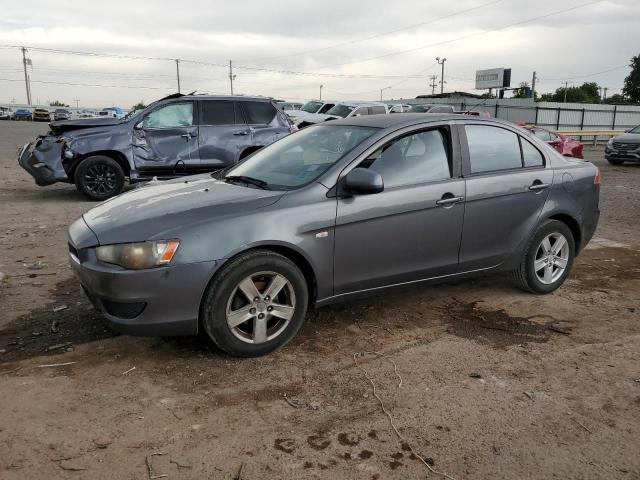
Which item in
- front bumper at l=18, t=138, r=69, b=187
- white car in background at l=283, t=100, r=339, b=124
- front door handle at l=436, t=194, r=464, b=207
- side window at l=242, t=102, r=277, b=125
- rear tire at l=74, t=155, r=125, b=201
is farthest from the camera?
white car in background at l=283, t=100, r=339, b=124

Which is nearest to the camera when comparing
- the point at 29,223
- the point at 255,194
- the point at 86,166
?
the point at 255,194

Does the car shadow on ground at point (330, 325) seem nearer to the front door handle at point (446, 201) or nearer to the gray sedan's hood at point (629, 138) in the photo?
the front door handle at point (446, 201)

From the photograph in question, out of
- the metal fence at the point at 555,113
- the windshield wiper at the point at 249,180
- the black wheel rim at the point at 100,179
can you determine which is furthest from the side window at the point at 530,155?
the metal fence at the point at 555,113

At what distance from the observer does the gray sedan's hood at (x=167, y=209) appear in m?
3.50

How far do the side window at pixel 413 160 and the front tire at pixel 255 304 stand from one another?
1.01 m

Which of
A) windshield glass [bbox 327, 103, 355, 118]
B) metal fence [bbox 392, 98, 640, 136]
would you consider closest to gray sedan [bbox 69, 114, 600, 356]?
windshield glass [bbox 327, 103, 355, 118]

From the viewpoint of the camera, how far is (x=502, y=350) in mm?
3963

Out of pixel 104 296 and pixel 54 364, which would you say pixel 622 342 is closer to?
pixel 104 296

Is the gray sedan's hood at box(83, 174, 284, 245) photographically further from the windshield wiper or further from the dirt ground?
the dirt ground

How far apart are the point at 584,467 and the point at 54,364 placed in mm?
3150

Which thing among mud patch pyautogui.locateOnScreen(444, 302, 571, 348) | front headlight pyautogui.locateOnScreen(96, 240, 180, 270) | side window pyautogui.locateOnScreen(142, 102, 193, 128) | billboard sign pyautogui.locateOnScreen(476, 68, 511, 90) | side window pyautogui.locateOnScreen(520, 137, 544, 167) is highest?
billboard sign pyautogui.locateOnScreen(476, 68, 511, 90)

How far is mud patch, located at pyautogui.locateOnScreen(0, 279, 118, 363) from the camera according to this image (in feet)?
12.9

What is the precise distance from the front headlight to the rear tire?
22.3 feet

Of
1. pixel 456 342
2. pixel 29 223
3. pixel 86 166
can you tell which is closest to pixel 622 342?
pixel 456 342
